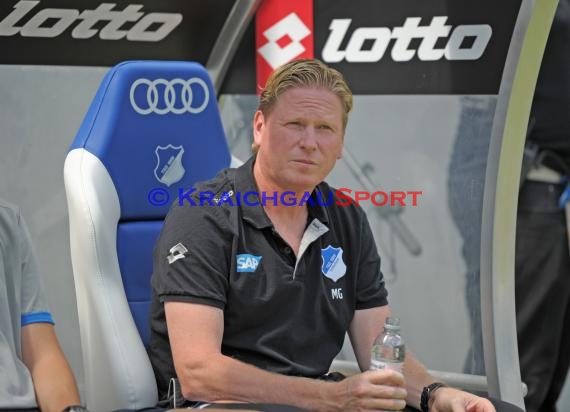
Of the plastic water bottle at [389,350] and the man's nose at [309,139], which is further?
the man's nose at [309,139]

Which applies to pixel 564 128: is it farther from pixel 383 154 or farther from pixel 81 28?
pixel 81 28

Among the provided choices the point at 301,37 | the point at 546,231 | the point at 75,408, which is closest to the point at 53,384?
the point at 75,408

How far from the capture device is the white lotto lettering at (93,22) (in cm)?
324

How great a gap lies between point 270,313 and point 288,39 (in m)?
1.44

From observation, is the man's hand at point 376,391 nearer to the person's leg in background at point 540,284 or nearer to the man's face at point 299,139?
the man's face at point 299,139

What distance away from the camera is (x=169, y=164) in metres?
2.84

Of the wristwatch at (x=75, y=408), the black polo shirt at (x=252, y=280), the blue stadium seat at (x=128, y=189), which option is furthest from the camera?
the blue stadium seat at (x=128, y=189)

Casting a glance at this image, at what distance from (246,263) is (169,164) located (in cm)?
47

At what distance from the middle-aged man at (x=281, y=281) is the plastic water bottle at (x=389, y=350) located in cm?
5

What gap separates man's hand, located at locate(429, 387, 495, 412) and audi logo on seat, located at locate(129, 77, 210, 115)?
1.00 metres

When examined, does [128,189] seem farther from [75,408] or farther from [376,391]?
[376,391]

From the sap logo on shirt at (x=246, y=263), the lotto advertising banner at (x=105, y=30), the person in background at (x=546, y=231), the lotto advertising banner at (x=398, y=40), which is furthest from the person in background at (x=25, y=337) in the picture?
the person in background at (x=546, y=231)

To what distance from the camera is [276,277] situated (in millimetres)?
2531

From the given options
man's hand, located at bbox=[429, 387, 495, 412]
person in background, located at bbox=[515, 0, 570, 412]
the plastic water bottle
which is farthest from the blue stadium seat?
person in background, located at bbox=[515, 0, 570, 412]
